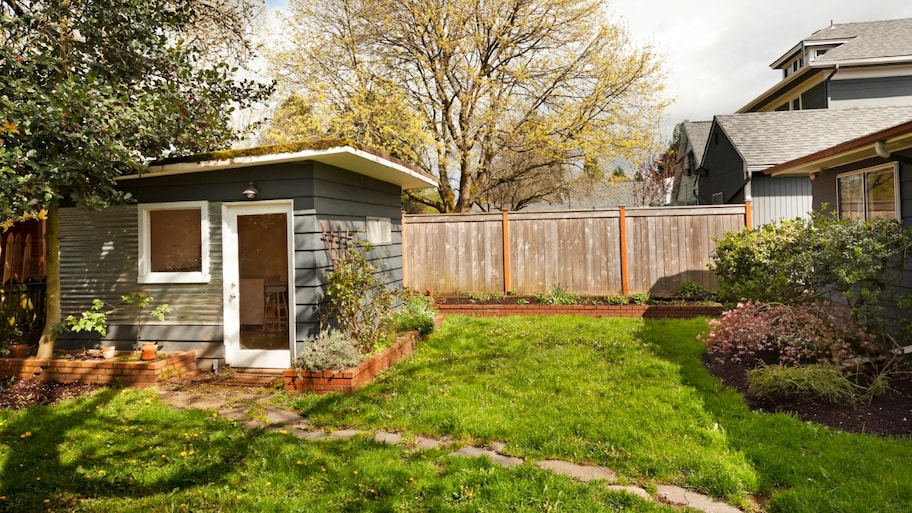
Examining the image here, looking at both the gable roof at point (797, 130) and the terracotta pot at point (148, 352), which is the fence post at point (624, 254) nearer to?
the gable roof at point (797, 130)

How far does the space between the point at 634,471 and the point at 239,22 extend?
8379mm

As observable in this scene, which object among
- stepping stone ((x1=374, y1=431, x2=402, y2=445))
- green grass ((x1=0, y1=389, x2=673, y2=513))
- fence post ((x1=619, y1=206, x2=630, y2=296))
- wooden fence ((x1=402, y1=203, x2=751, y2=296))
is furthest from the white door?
fence post ((x1=619, y1=206, x2=630, y2=296))

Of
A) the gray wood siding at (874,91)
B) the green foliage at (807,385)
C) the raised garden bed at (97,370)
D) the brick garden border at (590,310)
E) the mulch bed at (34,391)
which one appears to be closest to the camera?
the green foliage at (807,385)

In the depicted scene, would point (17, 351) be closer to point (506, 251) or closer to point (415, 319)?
point (415, 319)

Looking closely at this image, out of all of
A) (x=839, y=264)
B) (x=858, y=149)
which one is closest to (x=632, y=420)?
(x=839, y=264)

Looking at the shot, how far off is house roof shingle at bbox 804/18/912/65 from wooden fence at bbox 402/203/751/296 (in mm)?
11790

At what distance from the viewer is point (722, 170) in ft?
53.4

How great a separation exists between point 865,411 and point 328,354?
16.6 feet

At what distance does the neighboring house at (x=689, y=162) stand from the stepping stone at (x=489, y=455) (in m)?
18.0

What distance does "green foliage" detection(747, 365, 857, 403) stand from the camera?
4566 millimetres

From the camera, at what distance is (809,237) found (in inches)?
224

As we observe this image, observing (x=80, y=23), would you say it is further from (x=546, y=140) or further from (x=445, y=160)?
(x=546, y=140)

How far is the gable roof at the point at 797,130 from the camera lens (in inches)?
533

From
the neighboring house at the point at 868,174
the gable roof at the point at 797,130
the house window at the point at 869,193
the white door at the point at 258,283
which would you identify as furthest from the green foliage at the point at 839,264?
the gable roof at the point at 797,130
